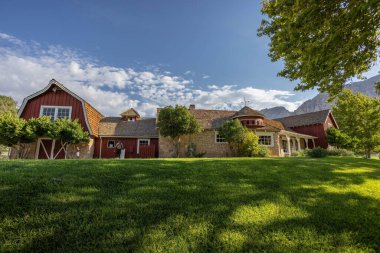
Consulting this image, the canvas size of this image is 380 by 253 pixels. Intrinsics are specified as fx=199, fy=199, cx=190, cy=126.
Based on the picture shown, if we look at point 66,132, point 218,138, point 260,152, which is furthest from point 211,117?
point 66,132

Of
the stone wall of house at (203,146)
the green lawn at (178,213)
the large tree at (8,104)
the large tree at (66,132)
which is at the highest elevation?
→ the large tree at (8,104)

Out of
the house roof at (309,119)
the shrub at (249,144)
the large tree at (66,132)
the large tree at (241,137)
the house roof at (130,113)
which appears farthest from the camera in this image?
the house roof at (309,119)

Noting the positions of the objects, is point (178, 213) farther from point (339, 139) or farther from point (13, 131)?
point (339, 139)

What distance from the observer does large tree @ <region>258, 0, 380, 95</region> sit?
17.6ft

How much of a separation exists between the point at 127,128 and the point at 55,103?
713 cm

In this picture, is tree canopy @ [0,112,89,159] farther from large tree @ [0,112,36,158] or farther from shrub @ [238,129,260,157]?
shrub @ [238,129,260,157]

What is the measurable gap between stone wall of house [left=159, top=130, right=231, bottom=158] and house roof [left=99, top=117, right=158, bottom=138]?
1.85m

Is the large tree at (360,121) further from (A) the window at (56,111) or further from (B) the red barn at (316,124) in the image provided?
(A) the window at (56,111)

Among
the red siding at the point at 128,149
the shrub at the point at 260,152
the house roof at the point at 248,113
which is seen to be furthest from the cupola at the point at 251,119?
the red siding at the point at 128,149

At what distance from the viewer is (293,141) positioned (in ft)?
87.4

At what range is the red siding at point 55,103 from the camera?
18.1 meters

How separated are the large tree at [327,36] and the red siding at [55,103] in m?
17.2

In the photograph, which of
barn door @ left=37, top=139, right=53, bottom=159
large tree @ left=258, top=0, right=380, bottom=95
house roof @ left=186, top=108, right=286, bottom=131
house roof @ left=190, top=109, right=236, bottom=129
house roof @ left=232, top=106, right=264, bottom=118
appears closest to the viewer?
large tree @ left=258, top=0, right=380, bottom=95

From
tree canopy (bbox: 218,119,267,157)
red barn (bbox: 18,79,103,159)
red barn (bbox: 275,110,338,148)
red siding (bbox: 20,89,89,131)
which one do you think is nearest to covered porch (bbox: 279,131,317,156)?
red barn (bbox: 275,110,338,148)
